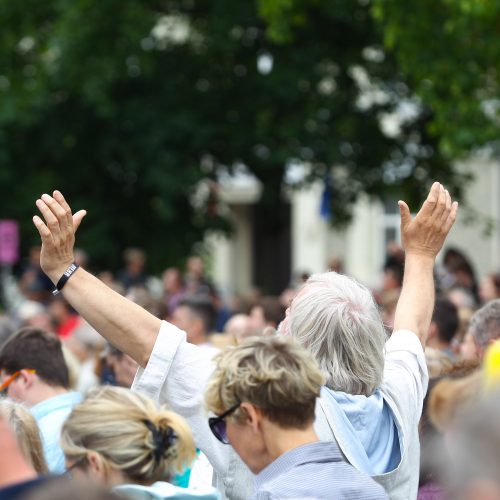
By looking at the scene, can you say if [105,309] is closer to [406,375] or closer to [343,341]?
[343,341]

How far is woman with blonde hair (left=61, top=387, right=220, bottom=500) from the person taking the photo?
3.01 metres

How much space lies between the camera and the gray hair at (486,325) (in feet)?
16.2

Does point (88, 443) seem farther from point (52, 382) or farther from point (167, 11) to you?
point (167, 11)

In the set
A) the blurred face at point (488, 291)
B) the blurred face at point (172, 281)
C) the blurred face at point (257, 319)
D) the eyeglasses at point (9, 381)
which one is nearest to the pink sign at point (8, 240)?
the blurred face at point (172, 281)

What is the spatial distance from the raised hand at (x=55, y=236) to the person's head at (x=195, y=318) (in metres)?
5.05

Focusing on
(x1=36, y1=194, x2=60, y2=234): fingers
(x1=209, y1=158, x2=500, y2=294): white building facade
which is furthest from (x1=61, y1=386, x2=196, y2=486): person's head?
(x1=209, y1=158, x2=500, y2=294): white building facade

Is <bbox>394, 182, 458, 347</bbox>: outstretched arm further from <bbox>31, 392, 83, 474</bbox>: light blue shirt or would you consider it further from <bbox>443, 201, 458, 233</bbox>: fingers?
<bbox>31, 392, 83, 474</bbox>: light blue shirt

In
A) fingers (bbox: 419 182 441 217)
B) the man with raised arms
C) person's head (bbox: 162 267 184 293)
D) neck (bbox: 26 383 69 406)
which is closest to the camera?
the man with raised arms

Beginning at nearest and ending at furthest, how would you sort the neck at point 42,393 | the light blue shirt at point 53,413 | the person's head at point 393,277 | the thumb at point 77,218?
the thumb at point 77,218
the light blue shirt at point 53,413
the neck at point 42,393
the person's head at point 393,277

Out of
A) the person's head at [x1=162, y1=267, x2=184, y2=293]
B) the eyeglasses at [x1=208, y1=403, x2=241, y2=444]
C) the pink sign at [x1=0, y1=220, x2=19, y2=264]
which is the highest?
the pink sign at [x1=0, y1=220, x2=19, y2=264]

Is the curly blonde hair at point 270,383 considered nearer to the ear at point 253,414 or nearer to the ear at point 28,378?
the ear at point 253,414

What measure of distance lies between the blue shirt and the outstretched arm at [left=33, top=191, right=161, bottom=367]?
0.61 m

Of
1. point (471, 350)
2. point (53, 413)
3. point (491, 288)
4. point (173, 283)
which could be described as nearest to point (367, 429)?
point (53, 413)

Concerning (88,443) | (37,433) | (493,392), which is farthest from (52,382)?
(493,392)
